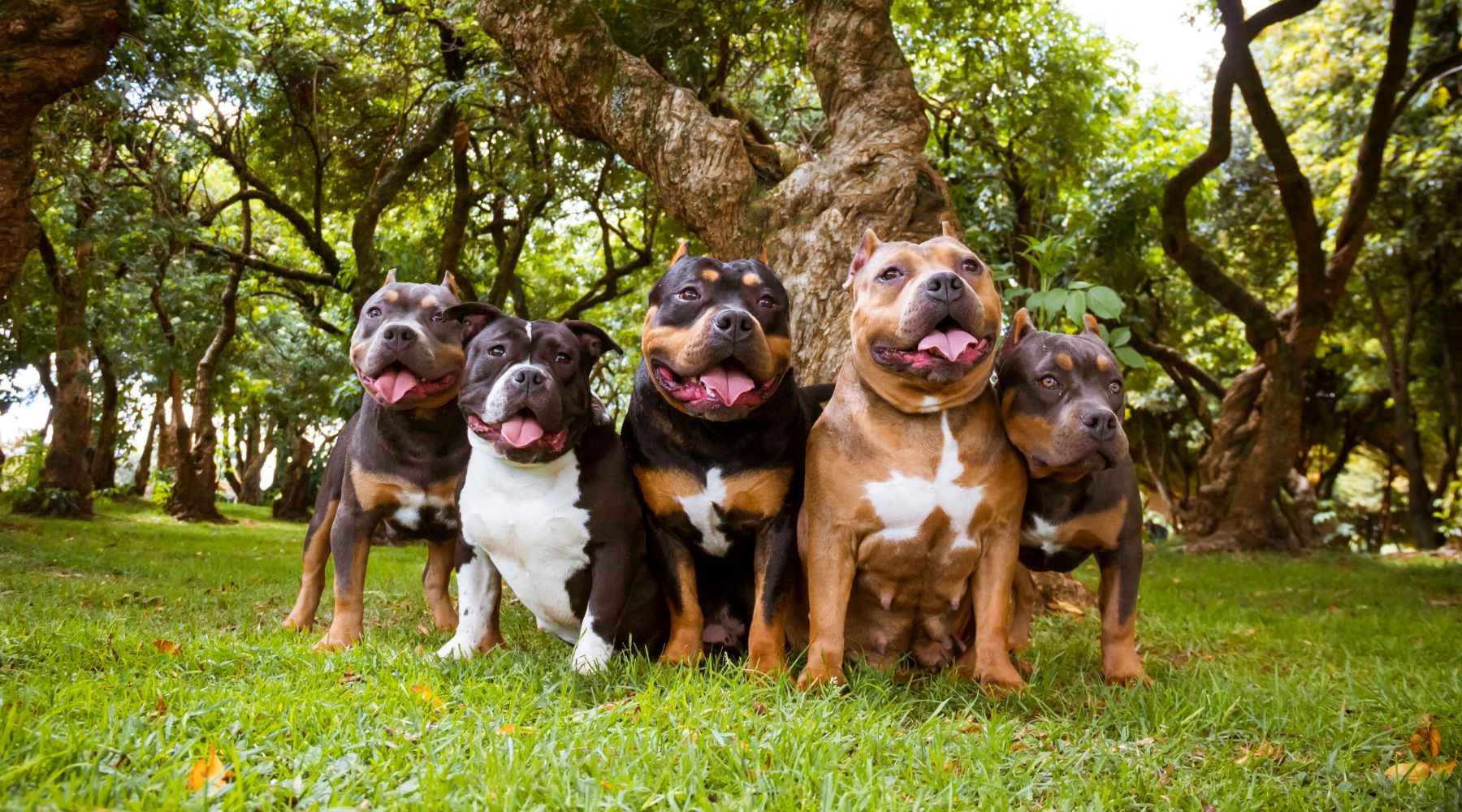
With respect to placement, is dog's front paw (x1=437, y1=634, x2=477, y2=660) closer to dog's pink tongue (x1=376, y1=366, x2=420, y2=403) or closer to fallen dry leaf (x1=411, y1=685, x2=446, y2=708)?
fallen dry leaf (x1=411, y1=685, x2=446, y2=708)

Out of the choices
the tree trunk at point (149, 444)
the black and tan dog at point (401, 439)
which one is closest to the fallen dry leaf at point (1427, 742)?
the black and tan dog at point (401, 439)

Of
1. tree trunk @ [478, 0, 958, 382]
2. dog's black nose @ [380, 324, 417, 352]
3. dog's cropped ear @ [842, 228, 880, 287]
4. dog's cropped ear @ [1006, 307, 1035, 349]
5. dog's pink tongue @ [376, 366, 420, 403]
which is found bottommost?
dog's pink tongue @ [376, 366, 420, 403]

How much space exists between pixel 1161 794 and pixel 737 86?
9.53m

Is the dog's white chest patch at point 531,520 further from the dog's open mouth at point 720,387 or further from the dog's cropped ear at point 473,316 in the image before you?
the dog's open mouth at point 720,387

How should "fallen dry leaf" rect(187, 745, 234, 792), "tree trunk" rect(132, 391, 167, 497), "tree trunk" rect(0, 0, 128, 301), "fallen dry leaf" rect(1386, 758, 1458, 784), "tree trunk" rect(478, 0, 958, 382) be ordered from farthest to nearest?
"tree trunk" rect(132, 391, 167, 497) < "tree trunk" rect(0, 0, 128, 301) < "tree trunk" rect(478, 0, 958, 382) < "fallen dry leaf" rect(1386, 758, 1458, 784) < "fallen dry leaf" rect(187, 745, 234, 792)

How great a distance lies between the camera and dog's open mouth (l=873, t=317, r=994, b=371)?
363 cm

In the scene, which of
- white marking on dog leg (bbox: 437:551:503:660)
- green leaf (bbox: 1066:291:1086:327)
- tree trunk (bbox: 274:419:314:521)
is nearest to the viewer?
white marking on dog leg (bbox: 437:551:503:660)

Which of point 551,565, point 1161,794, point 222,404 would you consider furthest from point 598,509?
point 222,404

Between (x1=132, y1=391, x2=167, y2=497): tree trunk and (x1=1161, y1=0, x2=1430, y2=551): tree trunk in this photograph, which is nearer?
(x1=1161, y1=0, x2=1430, y2=551): tree trunk

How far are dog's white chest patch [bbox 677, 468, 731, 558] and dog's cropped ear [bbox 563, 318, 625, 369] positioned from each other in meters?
0.74

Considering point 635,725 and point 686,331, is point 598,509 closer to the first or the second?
point 686,331

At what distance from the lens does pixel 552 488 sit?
4.09 meters

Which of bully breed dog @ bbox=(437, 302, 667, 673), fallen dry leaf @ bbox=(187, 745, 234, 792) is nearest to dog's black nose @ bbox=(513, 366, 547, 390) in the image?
bully breed dog @ bbox=(437, 302, 667, 673)

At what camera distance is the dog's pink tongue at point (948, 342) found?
3631 millimetres
